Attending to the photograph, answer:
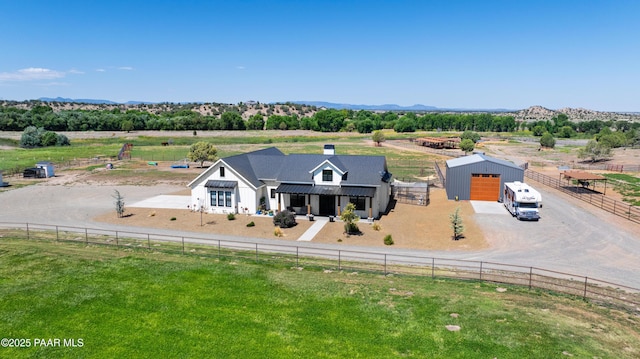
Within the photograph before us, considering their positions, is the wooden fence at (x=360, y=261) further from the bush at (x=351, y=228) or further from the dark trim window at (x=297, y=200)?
the dark trim window at (x=297, y=200)

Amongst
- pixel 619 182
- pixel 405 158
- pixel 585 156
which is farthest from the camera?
pixel 405 158

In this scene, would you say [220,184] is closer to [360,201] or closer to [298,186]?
[298,186]

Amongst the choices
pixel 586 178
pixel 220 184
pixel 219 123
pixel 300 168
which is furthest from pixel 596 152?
pixel 219 123

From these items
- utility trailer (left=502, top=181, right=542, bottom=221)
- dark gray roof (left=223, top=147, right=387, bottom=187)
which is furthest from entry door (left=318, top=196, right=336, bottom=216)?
utility trailer (left=502, top=181, right=542, bottom=221)

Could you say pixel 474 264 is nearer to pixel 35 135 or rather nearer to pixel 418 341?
pixel 418 341

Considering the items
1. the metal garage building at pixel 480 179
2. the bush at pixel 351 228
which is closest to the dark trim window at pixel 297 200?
the bush at pixel 351 228

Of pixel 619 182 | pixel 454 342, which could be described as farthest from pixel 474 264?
pixel 619 182
